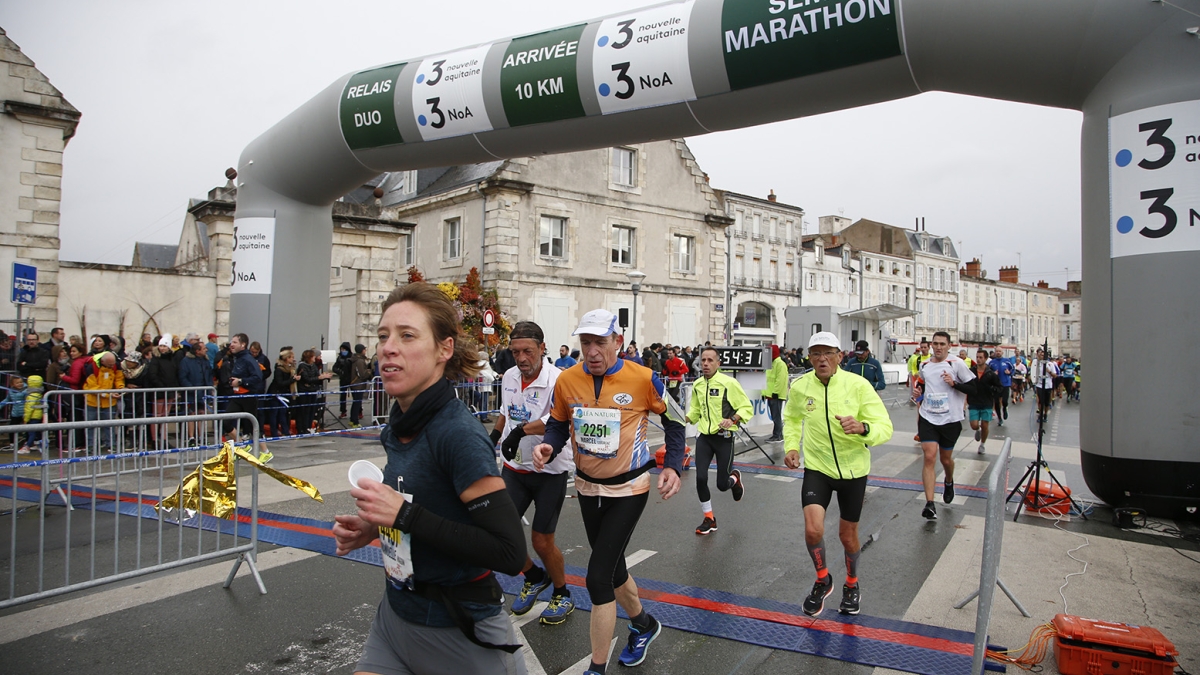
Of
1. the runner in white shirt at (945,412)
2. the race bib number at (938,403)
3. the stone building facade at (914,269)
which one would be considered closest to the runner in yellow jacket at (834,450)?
the runner in white shirt at (945,412)

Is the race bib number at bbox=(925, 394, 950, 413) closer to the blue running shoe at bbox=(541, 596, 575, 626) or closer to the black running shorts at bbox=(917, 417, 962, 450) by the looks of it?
the black running shorts at bbox=(917, 417, 962, 450)

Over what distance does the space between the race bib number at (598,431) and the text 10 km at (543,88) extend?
19.6 ft

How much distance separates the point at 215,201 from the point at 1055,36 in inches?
784

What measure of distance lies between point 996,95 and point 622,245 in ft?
72.3

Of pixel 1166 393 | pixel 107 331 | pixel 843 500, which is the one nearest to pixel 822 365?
pixel 843 500

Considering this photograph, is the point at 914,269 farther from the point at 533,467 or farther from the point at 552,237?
the point at 533,467

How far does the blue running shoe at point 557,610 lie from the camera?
14.7 ft

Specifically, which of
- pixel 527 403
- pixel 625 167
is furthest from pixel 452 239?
pixel 527 403

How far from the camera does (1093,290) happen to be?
6.98m

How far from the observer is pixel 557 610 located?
4.52 m

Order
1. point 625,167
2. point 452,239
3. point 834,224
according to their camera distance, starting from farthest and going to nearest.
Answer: point 834,224, point 625,167, point 452,239

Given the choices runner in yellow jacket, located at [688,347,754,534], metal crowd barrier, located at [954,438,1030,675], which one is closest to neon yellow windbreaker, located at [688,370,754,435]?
runner in yellow jacket, located at [688,347,754,534]

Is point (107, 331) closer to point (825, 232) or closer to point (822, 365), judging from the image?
point (822, 365)

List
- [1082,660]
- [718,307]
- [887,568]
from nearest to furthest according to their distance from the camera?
[1082,660], [887,568], [718,307]
